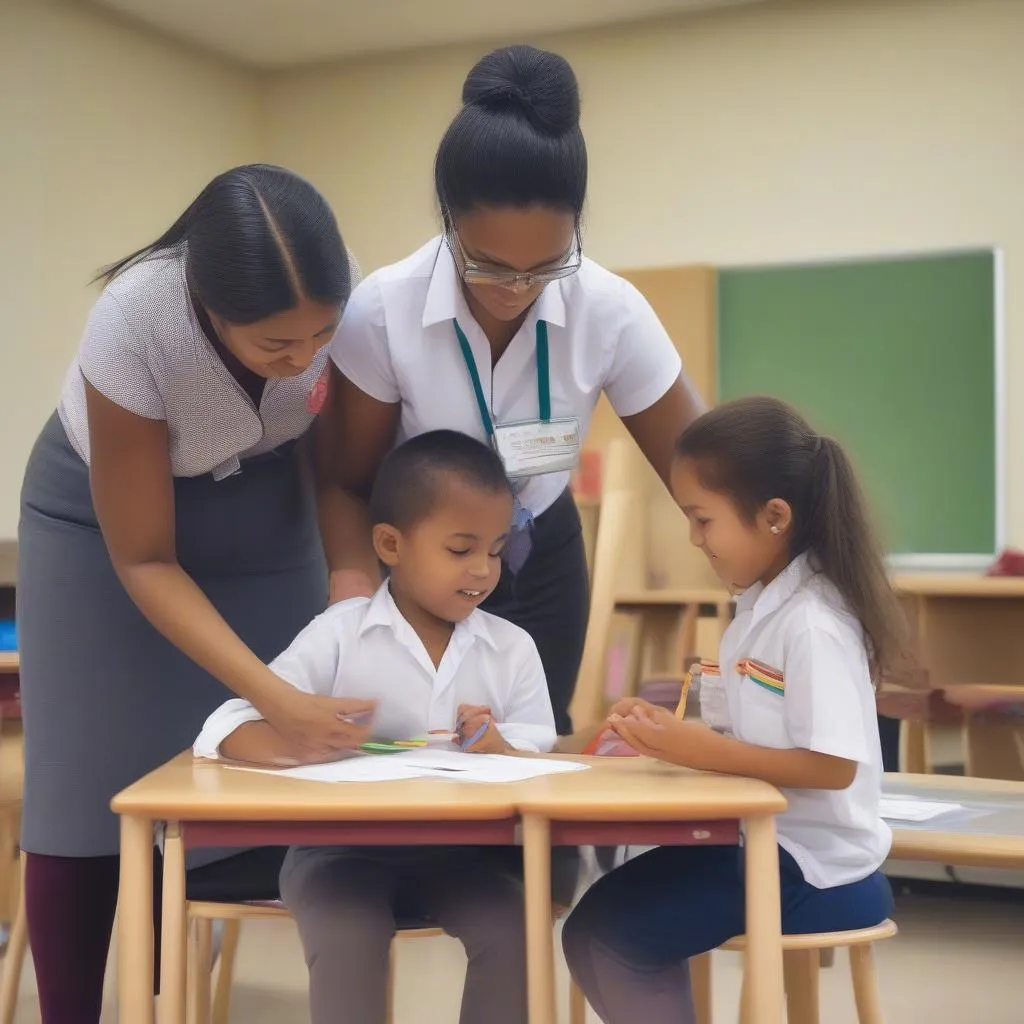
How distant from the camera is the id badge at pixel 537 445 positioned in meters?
1.73

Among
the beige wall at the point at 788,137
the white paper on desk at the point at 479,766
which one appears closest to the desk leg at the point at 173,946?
the white paper on desk at the point at 479,766

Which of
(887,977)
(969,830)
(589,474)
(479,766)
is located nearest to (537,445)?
(479,766)

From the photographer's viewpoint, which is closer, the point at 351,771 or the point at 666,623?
the point at 351,771

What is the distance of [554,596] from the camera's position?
191cm

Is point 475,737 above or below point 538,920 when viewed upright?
above

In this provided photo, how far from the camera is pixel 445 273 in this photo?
168cm

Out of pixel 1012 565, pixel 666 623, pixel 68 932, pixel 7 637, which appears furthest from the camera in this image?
pixel 666 623

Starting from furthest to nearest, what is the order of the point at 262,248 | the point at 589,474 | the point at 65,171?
the point at 589,474, the point at 65,171, the point at 262,248

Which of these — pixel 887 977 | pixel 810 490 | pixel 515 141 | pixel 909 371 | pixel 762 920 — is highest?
pixel 909 371

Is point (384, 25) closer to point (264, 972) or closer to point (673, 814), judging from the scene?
point (264, 972)

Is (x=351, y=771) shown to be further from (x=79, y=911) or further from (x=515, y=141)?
(x=515, y=141)

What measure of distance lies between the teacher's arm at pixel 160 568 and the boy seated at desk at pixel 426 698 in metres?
0.03

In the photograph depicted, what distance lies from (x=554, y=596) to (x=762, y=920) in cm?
72

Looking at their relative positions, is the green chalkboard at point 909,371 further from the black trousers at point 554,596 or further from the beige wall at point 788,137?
the black trousers at point 554,596
